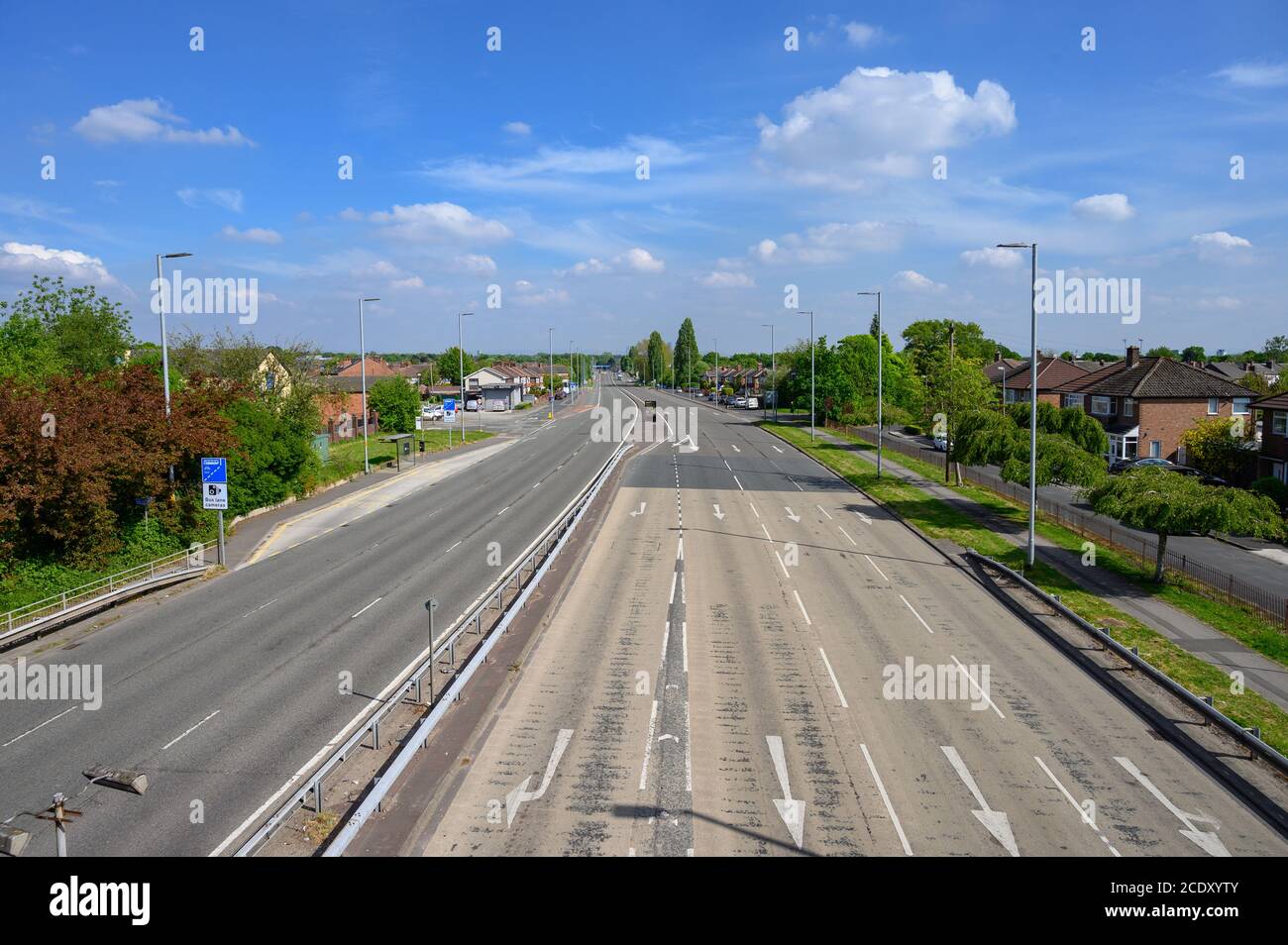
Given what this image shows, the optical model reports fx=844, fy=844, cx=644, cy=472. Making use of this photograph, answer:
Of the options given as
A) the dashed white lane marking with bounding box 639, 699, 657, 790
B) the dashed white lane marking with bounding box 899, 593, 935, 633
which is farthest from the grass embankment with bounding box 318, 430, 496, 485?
the dashed white lane marking with bounding box 639, 699, 657, 790

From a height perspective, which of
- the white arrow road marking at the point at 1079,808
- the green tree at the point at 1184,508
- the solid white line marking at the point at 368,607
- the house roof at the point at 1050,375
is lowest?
the white arrow road marking at the point at 1079,808

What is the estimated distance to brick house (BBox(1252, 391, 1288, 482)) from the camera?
43531mm

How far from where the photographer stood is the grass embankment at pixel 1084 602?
1731 centimetres

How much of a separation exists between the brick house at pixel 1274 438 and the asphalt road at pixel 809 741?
28.7m

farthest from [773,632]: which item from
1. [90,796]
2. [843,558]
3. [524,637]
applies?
[90,796]

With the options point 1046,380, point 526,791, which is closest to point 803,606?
point 526,791

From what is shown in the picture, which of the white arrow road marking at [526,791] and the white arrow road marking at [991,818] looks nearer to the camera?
the white arrow road marking at [991,818]

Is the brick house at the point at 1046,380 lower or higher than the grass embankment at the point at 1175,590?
higher

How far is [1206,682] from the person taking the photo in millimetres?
18781

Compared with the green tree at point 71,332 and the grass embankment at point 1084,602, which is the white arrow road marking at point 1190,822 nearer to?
the grass embankment at point 1084,602

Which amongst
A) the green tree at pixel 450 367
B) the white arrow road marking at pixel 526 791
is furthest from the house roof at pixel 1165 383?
the green tree at pixel 450 367

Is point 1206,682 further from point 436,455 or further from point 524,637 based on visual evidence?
point 436,455

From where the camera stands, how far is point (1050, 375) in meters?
79.0

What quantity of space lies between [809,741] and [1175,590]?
17826mm
